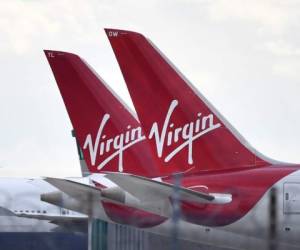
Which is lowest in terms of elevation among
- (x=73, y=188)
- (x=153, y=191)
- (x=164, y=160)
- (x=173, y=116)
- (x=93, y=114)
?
(x=153, y=191)

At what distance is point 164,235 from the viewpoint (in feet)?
81.5

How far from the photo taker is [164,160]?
29156 mm

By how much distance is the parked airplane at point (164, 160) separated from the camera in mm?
24562

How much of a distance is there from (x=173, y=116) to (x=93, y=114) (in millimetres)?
6287

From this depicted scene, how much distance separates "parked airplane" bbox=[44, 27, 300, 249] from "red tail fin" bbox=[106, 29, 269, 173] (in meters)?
0.02

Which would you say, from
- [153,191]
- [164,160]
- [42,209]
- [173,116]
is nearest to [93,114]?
[42,209]

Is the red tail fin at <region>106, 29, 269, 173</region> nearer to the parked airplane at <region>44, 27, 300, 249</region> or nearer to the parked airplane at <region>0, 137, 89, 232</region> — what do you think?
the parked airplane at <region>44, 27, 300, 249</region>

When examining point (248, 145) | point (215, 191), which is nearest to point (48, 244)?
point (215, 191)

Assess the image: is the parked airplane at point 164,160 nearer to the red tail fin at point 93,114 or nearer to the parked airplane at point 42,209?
the red tail fin at point 93,114

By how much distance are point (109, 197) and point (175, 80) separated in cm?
475

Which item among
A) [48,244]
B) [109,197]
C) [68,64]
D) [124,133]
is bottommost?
[48,244]

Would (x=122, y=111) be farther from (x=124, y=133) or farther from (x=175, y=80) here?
(x=175, y=80)

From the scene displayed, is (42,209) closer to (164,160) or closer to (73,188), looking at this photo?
(164,160)

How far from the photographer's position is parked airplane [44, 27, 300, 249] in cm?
2456
